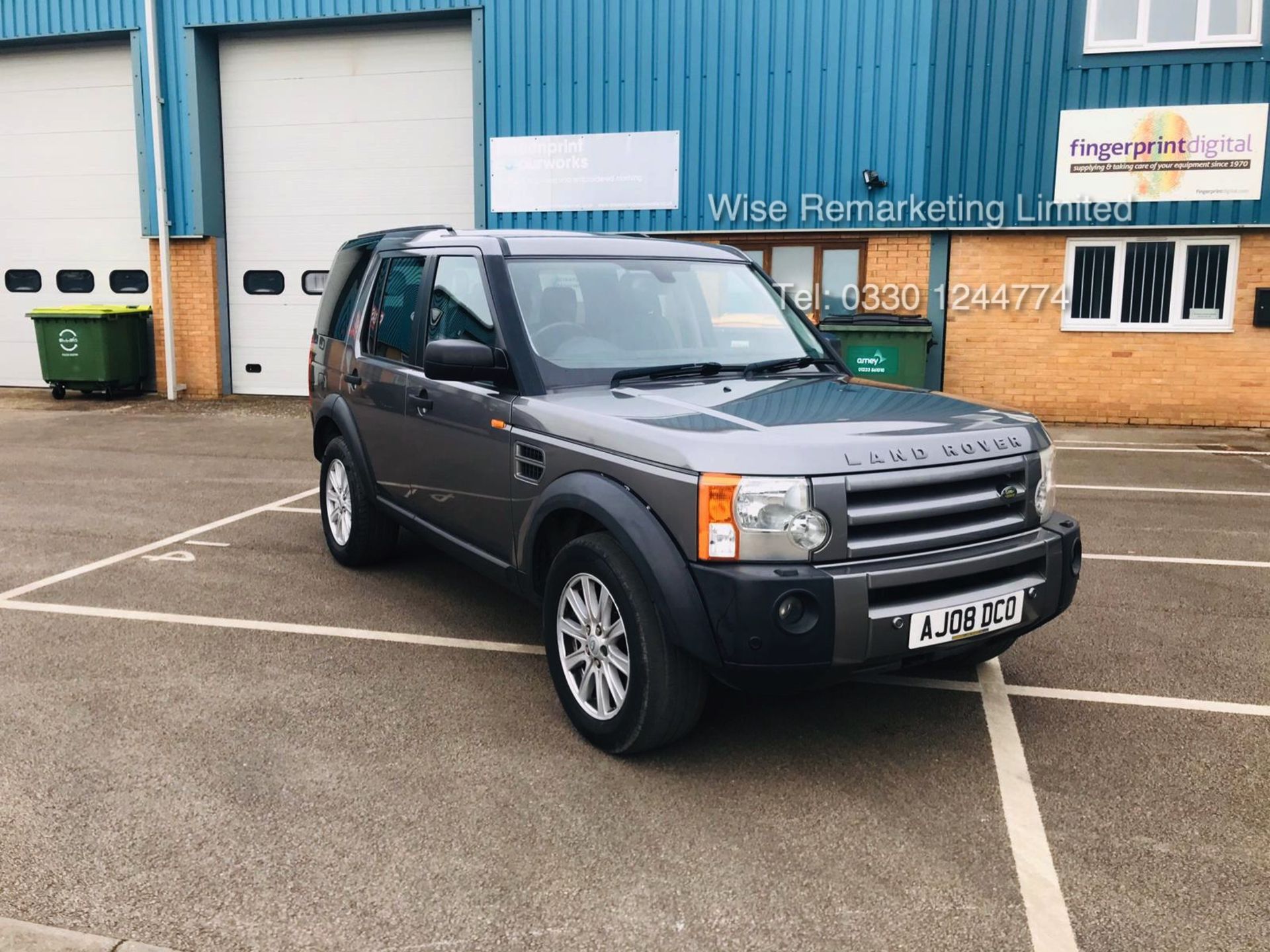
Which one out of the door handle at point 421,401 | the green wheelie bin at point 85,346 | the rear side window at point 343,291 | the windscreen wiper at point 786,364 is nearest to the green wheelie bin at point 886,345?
the rear side window at point 343,291

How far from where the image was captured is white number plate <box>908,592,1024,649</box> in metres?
3.29

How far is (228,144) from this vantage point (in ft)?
50.9

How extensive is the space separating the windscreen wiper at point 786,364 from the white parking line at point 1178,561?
2829 millimetres

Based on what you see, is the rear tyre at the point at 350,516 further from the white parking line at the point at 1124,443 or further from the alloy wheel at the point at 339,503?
the white parking line at the point at 1124,443

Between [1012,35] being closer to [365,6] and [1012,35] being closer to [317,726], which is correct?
[365,6]

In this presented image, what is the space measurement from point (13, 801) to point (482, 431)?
80.4 inches

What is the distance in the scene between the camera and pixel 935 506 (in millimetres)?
3412

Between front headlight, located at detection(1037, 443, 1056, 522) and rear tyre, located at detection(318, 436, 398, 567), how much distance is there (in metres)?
3.36

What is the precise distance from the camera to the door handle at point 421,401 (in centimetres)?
486

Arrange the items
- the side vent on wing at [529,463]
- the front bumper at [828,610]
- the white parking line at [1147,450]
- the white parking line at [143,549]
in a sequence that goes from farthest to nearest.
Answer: the white parking line at [1147,450] < the white parking line at [143,549] < the side vent on wing at [529,463] < the front bumper at [828,610]

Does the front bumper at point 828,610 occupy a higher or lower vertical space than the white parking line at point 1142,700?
higher

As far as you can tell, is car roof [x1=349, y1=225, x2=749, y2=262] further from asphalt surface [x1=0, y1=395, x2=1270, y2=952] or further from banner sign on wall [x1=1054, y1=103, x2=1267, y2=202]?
banner sign on wall [x1=1054, y1=103, x2=1267, y2=202]

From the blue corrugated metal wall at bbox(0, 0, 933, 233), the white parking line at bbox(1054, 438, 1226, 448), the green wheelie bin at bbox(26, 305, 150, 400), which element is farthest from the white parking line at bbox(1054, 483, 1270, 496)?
the green wheelie bin at bbox(26, 305, 150, 400)

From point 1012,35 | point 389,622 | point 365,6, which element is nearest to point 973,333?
point 1012,35
